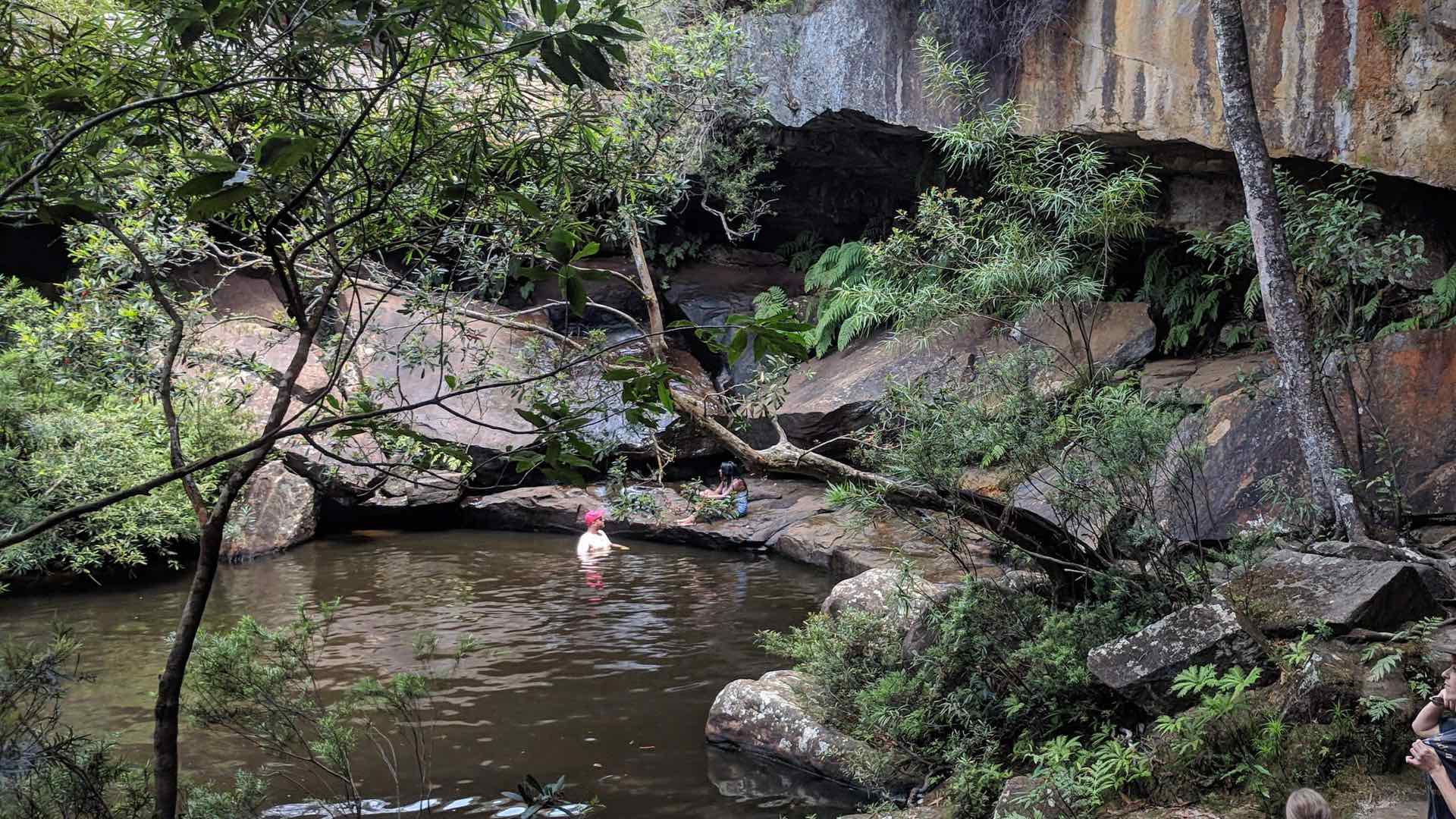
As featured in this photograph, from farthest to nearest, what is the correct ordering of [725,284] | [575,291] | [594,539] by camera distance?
1. [725,284]
2. [594,539]
3. [575,291]

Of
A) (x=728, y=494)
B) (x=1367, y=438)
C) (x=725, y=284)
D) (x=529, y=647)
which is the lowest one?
(x=529, y=647)

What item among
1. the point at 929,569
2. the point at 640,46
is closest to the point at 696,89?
the point at 640,46

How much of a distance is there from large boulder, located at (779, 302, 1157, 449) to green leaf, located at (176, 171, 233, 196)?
10352mm

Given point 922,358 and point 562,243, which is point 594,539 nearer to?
point 922,358

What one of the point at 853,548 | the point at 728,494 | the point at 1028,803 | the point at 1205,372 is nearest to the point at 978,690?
the point at 1028,803

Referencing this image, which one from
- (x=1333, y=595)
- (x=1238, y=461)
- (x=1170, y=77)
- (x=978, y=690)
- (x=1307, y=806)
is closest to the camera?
(x=1307, y=806)

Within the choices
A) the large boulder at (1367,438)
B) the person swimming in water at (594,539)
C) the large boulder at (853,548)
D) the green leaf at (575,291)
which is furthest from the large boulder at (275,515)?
the green leaf at (575,291)

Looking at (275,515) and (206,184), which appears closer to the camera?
(206,184)

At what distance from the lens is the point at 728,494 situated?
14898 mm

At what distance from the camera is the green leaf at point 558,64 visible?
7.34 feet

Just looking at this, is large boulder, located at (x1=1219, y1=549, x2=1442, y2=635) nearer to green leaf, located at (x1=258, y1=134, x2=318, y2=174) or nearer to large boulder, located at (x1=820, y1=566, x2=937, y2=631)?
large boulder, located at (x1=820, y1=566, x2=937, y2=631)

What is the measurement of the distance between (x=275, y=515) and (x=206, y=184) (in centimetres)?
1385

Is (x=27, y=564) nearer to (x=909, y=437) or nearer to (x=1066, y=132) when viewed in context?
(x=909, y=437)

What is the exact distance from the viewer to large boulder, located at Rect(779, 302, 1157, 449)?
41.0 ft
